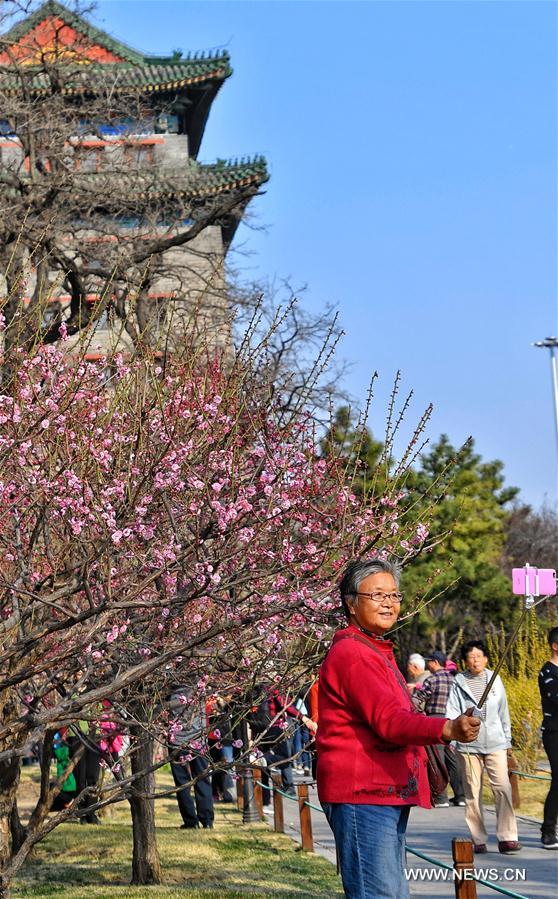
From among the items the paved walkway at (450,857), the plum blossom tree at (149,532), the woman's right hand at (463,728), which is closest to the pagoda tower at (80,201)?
the plum blossom tree at (149,532)

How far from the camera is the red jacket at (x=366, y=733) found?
4.97 metres

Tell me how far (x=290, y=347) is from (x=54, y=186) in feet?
32.9

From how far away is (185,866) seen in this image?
12164 mm

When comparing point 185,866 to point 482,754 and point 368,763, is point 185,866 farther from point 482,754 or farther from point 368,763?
point 368,763

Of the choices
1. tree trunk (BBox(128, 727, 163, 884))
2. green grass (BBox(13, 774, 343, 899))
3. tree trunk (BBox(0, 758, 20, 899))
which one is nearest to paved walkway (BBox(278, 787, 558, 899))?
green grass (BBox(13, 774, 343, 899))

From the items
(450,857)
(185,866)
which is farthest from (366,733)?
(185,866)

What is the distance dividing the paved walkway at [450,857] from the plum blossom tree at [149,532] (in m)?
2.24

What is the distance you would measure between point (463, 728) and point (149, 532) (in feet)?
9.85

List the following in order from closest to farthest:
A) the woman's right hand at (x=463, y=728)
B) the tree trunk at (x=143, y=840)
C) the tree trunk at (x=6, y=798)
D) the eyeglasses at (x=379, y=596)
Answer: the woman's right hand at (x=463, y=728)
the eyeglasses at (x=379, y=596)
the tree trunk at (x=6, y=798)
the tree trunk at (x=143, y=840)

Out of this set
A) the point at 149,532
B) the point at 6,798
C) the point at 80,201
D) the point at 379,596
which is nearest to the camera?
the point at 379,596

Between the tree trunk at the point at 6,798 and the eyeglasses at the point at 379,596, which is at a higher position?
the eyeglasses at the point at 379,596

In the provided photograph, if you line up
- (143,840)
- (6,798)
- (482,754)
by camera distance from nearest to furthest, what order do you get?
(6,798)
(143,840)
(482,754)

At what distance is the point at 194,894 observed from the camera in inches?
402

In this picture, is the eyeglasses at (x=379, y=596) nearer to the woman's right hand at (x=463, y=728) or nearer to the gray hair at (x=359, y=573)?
the gray hair at (x=359, y=573)
